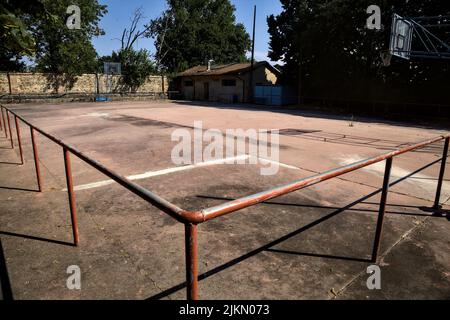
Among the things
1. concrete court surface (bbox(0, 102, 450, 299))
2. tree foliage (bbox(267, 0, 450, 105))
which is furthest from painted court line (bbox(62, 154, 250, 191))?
tree foliage (bbox(267, 0, 450, 105))

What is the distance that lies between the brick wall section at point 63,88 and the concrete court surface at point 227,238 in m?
24.9

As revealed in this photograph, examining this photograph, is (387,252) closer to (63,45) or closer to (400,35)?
(400,35)

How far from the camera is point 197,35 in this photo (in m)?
49.9

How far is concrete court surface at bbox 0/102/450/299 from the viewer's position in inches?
101

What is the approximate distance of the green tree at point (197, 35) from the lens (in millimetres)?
48156

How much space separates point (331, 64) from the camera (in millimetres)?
24344

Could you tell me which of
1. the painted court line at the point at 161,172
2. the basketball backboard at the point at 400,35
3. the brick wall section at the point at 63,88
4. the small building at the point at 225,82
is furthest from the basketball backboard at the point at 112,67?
the painted court line at the point at 161,172

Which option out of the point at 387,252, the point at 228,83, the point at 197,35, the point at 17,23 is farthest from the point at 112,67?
the point at 387,252

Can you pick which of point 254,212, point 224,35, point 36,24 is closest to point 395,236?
point 254,212

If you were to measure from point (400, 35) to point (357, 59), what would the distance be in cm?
806

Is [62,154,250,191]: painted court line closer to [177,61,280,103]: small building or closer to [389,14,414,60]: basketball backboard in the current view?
[389,14,414,60]: basketball backboard

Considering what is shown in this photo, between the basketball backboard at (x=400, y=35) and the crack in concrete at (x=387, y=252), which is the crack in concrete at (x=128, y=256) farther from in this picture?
the basketball backboard at (x=400, y=35)

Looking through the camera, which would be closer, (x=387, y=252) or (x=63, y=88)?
(x=387, y=252)

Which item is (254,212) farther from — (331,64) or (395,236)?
(331,64)
